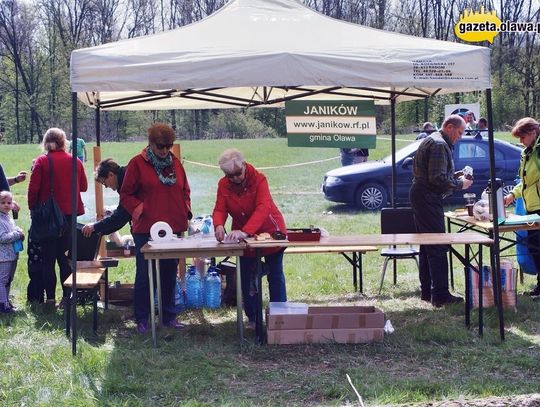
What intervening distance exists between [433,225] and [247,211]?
1.86m

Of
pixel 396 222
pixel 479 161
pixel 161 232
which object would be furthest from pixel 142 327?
pixel 479 161

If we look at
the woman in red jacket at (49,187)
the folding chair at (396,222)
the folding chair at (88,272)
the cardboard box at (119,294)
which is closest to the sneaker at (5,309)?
the woman in red jacket at (49,187)

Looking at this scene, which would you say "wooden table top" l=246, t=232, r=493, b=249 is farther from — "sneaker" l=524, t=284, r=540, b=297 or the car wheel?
the car wheel

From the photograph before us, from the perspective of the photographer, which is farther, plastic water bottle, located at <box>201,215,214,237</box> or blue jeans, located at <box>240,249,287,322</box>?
plastic water bottle, located at <box>201,215,214,237</box>

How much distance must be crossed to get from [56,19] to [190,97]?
39.0 metres

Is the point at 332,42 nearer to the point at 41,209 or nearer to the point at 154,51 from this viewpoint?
the point at 154,51

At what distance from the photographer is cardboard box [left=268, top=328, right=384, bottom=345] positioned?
588 cm

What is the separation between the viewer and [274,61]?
18.0 feet

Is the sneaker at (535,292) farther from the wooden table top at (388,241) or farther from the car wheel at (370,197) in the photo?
the car wheel at (370,197)

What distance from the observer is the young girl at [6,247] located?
22.9ft

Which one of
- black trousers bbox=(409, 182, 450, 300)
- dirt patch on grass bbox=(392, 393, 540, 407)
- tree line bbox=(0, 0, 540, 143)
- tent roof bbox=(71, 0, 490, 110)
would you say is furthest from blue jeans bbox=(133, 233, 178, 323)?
tree line bbox=(0, 0, 540, 143)

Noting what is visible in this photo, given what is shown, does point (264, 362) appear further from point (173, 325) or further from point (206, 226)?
point (206, 226)

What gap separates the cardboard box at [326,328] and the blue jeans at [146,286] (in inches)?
39.0

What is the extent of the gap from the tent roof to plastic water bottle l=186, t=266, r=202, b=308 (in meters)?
2.21
